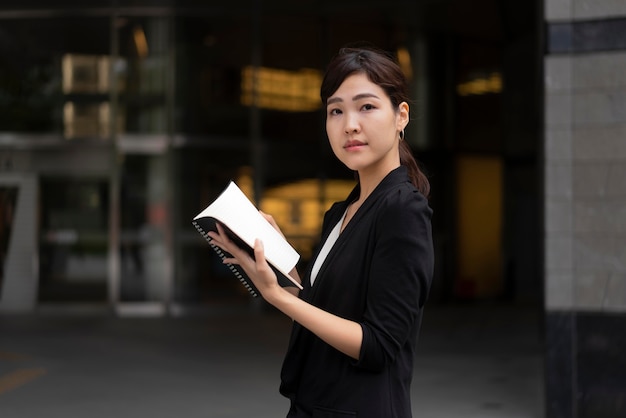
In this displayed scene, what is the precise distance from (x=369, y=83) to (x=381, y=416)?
0.70m

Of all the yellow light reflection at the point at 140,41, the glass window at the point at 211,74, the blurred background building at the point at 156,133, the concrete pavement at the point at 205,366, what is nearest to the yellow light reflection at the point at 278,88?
the blurred background building at the point at 156,133

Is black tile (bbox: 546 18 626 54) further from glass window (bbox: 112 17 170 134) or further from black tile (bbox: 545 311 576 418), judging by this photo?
→ glass window (bbox: 112 17 170 134)

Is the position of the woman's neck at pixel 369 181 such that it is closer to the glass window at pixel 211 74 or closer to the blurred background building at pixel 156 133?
the blurred background building at pixel 156 133

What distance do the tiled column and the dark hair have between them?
4.50 meters

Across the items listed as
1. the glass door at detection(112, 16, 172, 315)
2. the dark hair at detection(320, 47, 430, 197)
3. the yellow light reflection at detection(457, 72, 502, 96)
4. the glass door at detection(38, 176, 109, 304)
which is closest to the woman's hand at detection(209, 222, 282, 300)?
the dark hair at detection(320, 47, 430, 197)

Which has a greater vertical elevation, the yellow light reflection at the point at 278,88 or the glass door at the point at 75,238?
the yellow light reflection at the point at 278,88

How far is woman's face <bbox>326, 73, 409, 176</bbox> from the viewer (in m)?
1.78

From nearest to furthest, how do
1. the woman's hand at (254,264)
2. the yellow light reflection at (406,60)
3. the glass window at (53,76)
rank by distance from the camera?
the woman's hand at (254,264) → the glass window at (53,76) → the yellow light reflection at (406,60)

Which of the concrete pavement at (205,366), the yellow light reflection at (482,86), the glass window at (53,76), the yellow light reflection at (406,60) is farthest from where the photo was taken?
the yellow light reflection at (482,86)

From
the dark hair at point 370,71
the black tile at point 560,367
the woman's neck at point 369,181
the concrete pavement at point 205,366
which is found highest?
the dark hair at point 370,71

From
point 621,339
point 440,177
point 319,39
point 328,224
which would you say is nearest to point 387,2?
point 319,39

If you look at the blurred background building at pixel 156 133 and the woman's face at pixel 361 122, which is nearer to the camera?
the woman's face at pixel 361 122

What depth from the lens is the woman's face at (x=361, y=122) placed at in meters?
1.78

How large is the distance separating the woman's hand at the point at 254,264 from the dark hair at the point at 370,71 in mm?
399
